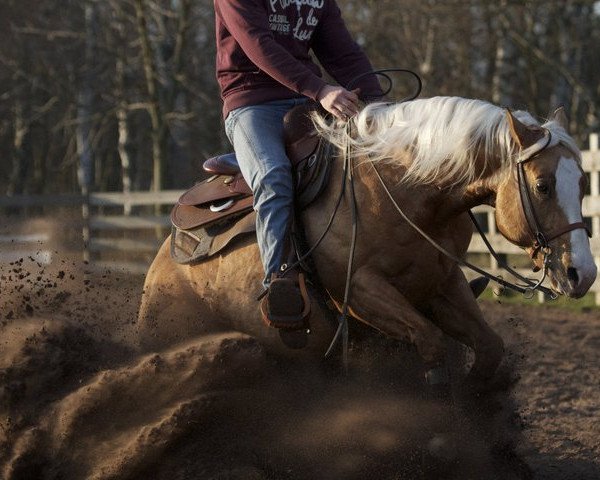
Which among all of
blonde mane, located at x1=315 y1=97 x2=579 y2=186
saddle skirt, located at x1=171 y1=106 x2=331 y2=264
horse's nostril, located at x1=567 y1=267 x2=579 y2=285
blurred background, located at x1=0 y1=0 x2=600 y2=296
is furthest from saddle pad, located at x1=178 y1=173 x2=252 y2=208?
blurred background, located at x1=0 y1=0 x2=600 y2=296

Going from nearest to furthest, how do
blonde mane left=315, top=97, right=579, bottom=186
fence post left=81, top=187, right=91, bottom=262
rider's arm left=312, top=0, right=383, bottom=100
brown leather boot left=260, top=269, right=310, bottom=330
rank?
1. blonde mane left=315, top=97, right=579, bottom=186
2. brown leather boot left=260, top=269, right=310, bottom=330
3. rider's arm left=312, top=0, right=383, bottom=100
4. fence post left=81, top=187, right=91, bottom=262

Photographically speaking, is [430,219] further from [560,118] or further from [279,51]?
[279,51]

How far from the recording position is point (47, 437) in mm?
5020

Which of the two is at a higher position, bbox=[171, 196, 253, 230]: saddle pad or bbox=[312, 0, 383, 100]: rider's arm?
bbox=[312, 0, 383, 100]: rider's arm

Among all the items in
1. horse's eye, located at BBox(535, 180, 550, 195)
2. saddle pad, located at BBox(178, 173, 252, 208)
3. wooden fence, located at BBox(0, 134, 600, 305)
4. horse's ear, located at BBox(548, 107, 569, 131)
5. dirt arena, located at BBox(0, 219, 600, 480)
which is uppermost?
horse's ear, located at BBox(548, 107, 569, 131)

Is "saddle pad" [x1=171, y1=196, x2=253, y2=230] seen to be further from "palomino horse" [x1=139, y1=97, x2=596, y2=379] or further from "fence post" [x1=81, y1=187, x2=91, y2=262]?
"fence post" [x1=81, y1=187, x2=91, y2=262]

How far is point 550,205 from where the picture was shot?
410cm

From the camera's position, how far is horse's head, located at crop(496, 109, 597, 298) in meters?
4.02

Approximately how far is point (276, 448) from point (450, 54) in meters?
18.9

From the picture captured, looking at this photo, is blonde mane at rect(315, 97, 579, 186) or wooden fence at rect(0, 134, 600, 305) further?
wooden fence at rect(0, 134, 600, 305)

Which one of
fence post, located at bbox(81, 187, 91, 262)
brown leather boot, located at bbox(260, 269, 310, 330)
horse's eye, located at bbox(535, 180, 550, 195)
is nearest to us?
horse's eye, located at bbox(535, 180, 550, 195)

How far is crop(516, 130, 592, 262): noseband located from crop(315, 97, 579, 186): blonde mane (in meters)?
0.08

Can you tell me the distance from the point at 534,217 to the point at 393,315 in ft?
2.64

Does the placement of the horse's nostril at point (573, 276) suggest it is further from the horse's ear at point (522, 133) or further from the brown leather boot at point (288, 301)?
the brown leather boot at point (288, 301)
